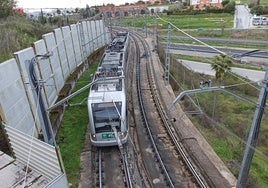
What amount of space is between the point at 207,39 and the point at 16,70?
2625 inches

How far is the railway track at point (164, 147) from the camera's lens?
15468 millimetres

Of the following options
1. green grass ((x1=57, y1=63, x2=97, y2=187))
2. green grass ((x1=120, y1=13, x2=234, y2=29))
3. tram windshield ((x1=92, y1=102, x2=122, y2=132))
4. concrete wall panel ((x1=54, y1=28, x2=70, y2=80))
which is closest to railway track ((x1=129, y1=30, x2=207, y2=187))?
tram windshield ((x1=92, y1=102, x2=122, y2=132))

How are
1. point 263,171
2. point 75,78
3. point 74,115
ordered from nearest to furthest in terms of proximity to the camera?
point 263,171
point 74,115
point 75,78

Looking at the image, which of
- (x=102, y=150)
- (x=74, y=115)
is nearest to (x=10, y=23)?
(x=74, y=115)

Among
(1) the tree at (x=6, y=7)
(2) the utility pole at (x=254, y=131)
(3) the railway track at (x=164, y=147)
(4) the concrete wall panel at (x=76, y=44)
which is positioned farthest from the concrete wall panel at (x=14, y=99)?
(1) the tree at (x=6, y=7)

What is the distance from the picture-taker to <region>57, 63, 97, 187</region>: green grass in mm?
16306

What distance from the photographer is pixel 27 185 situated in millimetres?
9883

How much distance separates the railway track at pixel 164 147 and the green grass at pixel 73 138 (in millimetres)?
4902

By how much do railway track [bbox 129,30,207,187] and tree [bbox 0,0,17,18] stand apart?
24521mm

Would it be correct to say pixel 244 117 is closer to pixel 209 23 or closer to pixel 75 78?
pixel 75 78

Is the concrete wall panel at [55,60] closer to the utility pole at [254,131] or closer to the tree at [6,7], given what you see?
the utility pole at [254,131]

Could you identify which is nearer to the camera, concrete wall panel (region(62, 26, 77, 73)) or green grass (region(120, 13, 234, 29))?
concrete wall panel (region(62, 26, 77, 73))

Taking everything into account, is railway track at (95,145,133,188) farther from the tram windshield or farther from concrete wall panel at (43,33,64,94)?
concrete wall panel at (43,33,64,94)

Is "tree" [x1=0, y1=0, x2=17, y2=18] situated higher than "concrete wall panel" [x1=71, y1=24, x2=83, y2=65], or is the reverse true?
"tree" [x1=0, y1=0, x2=17, y2=18]
